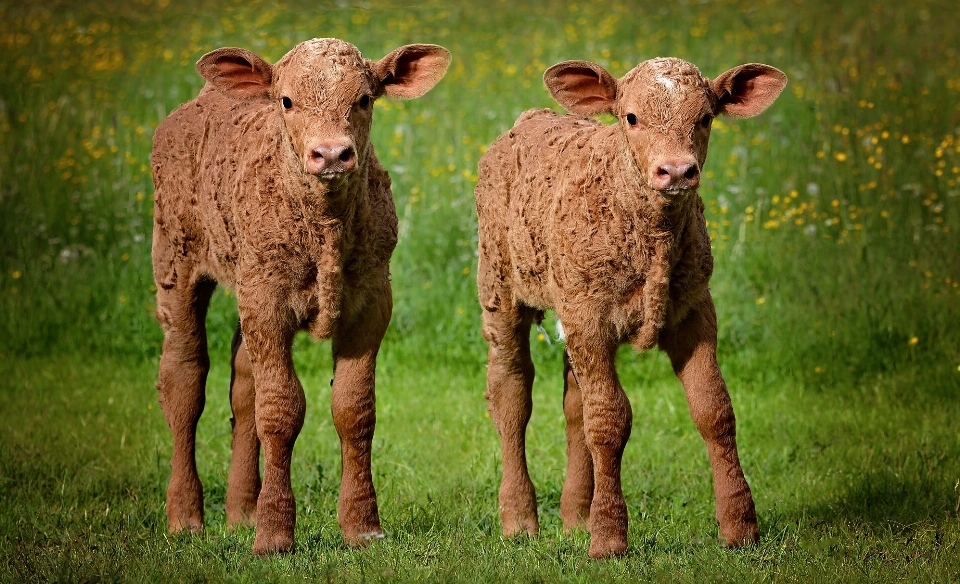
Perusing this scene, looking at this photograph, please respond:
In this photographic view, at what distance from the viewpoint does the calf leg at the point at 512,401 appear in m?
7.31

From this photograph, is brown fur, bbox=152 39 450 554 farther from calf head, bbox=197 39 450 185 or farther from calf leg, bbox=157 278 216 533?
calf leg, bbox=157 278 216 533

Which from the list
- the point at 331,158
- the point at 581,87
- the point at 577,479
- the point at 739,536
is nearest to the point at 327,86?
the point at 331,158

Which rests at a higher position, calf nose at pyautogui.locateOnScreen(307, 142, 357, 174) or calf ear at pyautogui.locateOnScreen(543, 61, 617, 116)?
calf ear at pyautogui.locateOnScreen(543, 61, 617, 116)

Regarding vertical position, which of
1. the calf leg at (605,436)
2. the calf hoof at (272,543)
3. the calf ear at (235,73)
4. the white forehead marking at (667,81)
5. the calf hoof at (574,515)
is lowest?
the calf hoof at (574,515)

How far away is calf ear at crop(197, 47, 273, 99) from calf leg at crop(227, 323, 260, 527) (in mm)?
1611

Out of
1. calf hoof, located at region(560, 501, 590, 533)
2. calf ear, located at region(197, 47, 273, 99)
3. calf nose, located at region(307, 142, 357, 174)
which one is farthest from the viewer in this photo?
calf hoof, located at region(560, 501, 590, 533)

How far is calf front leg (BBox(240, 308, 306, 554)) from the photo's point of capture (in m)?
6.38

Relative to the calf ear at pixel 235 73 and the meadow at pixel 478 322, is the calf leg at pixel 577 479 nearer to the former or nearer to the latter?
the meadow at pixel 478 322

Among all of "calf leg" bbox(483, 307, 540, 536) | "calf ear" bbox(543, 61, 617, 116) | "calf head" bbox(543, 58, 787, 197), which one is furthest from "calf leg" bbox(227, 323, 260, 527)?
"calf head" bbox(543, 58, 787, 197)

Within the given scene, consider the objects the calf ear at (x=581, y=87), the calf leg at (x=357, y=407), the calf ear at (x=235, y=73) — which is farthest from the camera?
the calf leg at (x=357, y=407)

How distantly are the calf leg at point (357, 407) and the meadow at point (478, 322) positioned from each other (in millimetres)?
229

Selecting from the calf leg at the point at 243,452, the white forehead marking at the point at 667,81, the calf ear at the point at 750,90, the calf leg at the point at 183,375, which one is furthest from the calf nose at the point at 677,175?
the calf leg at the point at 183,375

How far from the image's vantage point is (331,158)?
589 cm

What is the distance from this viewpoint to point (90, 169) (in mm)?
12688
